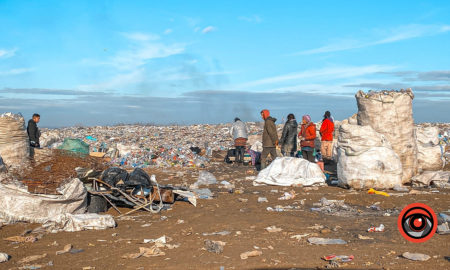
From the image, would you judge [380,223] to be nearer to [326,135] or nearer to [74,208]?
[74,208]

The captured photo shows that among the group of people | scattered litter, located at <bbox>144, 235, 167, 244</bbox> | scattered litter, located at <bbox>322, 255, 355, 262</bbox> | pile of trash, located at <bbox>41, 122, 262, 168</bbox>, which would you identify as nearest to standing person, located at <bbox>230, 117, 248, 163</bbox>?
pile of trash, located at <bbox>41, 122, 262, 168</bbox>

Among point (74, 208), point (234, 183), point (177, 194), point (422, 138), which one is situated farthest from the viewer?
point (422, 138)

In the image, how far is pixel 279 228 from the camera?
5012 mm

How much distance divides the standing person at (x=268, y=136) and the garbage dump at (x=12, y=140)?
205 inches

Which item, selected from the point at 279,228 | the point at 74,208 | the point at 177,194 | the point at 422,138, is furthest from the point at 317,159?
the point at 74,208

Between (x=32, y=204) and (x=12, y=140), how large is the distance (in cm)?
206

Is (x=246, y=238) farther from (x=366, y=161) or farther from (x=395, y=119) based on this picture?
(x=395, y=119)

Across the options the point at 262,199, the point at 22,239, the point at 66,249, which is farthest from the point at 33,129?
the point at 66,249

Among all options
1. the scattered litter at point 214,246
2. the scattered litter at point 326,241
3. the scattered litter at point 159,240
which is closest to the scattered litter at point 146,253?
the scattered litter at point 159,240

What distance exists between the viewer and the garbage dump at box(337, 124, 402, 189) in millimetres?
7598

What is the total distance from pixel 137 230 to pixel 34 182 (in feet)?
5.59

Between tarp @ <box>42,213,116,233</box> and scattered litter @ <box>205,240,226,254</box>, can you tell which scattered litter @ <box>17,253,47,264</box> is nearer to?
tarp @ <box>42,213,116,233</box>

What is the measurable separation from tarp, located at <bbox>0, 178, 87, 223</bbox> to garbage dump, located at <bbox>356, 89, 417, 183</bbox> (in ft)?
18.8

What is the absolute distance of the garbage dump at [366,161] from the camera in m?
7.60
